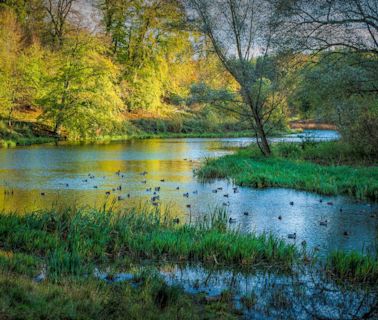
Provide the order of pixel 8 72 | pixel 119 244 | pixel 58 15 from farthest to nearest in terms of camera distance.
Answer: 1. pixel 58 15
2. pixel 8 72
3. pixel 119 244

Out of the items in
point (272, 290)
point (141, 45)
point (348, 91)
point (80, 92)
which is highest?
point (141, 45)

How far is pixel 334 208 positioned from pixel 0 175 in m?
11.3

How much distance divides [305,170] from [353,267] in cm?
1019

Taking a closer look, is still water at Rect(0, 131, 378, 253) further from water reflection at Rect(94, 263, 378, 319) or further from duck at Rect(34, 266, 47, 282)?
duck at Rect(34, 266, 47, 282)

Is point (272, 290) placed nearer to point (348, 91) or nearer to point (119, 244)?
point (119, 244)

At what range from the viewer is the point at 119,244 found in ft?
21.8

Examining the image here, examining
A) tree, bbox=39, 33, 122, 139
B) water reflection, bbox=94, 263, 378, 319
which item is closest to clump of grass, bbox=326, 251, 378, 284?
water reflection, bbox=94, 263, 378, 319

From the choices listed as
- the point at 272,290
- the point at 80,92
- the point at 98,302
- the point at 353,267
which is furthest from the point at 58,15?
the point at 98,302

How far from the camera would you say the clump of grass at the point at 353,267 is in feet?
18.4

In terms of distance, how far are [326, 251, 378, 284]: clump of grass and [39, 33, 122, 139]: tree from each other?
93.5ft

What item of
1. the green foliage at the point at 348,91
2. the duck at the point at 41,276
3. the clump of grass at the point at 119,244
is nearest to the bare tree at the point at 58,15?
the green foliage at the point at 348,91

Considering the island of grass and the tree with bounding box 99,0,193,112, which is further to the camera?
the tree with bounding box 99,0,193,112

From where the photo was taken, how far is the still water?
8680 millimetres

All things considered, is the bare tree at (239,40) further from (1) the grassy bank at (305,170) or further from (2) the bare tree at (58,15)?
(2) the bare tree at (58,15)
